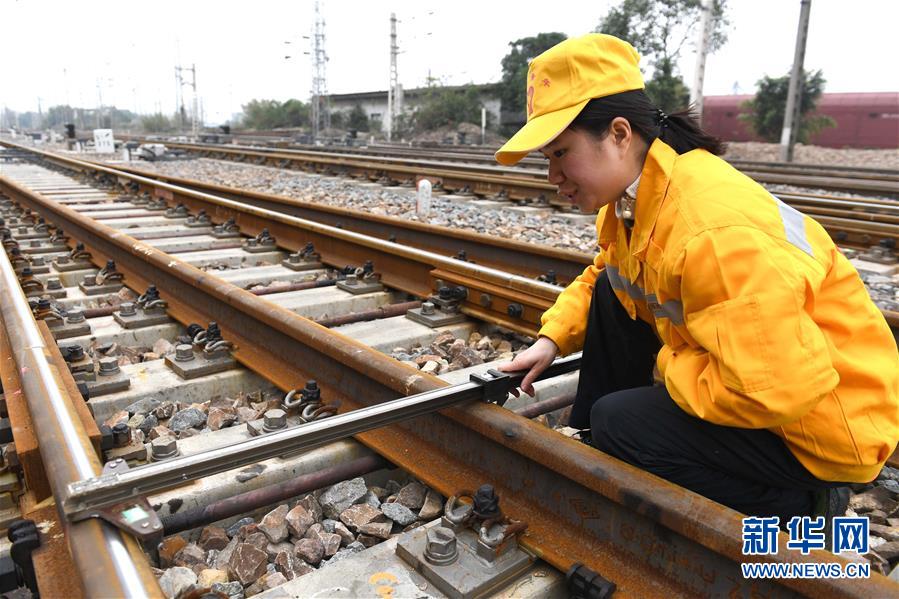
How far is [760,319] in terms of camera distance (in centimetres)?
144

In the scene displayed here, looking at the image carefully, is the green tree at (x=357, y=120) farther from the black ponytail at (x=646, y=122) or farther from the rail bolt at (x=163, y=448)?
the black ponytail at (x=646, y=122)

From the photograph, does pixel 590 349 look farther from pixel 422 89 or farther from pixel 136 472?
pixel 422 89

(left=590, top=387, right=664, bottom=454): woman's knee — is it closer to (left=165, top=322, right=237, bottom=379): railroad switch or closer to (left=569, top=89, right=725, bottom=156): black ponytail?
(left=569, top=89, right=725, bottom=156): black ponytail

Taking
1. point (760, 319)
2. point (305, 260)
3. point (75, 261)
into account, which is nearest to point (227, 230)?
point (75, 261)

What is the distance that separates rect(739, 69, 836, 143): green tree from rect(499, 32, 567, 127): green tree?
13155 millimetres

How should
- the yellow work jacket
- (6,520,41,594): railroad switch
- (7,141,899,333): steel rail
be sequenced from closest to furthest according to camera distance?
1. the yellow work jacket
2. (6,520,41,594): railroad switch
3. (7,141,899,333): steel rail

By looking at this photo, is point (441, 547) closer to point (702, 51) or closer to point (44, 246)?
point (44, 246)

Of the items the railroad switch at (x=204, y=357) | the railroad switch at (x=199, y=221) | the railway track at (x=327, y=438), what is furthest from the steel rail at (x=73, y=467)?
the railroad switch at (x=199, y=221)

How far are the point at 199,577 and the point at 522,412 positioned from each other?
3.98ft

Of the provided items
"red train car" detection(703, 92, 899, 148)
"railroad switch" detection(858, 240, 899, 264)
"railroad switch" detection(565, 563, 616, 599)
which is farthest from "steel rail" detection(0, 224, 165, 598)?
"red train car" detection(703, 92, 899, 148)

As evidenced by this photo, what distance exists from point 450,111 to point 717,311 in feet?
144

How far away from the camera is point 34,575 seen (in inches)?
66.4

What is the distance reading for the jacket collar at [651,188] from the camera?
1.74 metres

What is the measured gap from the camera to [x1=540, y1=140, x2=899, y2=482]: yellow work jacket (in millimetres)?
1452
